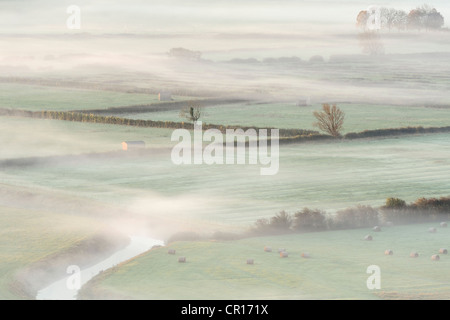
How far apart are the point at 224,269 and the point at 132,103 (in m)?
78.3

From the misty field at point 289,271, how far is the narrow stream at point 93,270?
1.25 meters

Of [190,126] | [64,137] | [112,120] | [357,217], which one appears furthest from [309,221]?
[112,120]

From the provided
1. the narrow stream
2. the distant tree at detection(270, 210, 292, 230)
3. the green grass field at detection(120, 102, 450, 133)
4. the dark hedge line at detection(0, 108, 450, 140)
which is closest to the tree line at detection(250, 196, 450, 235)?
the distant tree at detection(270, 210, 292, 230)

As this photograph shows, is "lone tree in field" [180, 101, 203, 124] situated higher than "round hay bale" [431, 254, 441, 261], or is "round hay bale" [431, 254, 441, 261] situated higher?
"lone tree in field" [180, 101, 203, 124]

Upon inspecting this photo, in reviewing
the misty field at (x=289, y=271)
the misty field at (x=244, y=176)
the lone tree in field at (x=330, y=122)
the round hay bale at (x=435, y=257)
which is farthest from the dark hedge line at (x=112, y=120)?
the round hay bale at (x=435, y=257)

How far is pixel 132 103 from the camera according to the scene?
12581cm

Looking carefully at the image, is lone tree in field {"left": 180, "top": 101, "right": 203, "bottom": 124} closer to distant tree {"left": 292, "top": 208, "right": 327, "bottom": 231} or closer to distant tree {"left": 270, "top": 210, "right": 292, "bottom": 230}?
distant tree {"left": 292, "top": 208, "right": 327, "bottom": 231}

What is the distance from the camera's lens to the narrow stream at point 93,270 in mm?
47688

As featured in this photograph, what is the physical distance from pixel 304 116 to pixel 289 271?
67709 mm

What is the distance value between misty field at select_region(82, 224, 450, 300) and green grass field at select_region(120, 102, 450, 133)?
1864 inches

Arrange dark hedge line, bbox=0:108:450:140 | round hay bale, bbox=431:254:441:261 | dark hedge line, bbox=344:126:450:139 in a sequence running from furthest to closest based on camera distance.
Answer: dark hedge line, bbox=344:126:450:139, dark hedge line, bbox=0:108:450:140, round hay bale, bbox=431:254:441:261

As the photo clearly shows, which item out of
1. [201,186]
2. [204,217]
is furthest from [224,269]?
[201,186]

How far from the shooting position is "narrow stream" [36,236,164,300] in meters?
47.7

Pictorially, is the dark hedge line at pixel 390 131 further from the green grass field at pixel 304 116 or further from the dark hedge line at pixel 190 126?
the green grass field at pixel 304 116
